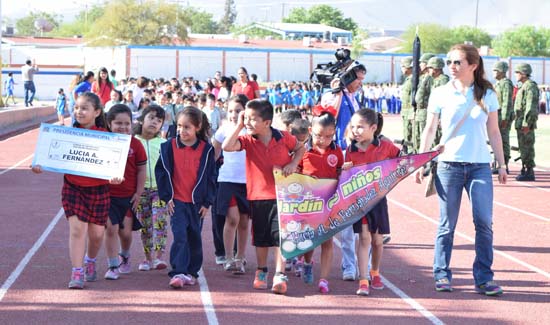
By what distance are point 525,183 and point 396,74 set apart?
66568mm

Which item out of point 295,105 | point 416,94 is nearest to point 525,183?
point 416,94

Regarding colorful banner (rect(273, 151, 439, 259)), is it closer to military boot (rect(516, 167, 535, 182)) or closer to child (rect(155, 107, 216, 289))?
child (rect(155, 107, 216, 289))

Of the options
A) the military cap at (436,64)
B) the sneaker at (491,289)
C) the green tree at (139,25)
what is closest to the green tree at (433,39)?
the green tree at (139,25)

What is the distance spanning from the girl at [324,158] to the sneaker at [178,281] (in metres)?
1.10

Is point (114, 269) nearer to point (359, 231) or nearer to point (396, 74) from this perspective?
point (359, 231)

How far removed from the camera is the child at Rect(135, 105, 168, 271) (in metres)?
8.81

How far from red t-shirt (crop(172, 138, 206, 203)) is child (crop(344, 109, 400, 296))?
130 cm

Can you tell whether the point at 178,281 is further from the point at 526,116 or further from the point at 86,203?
the point at 526,116

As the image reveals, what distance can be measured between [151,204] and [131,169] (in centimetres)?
54

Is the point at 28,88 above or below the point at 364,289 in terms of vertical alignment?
below

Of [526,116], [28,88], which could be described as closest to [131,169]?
[526,116]

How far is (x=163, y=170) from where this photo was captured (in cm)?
816

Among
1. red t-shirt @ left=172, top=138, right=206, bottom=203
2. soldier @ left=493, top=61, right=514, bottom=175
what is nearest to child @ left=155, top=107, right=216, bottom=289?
red t-shirt @ left=172, top=138, right=206, bottom=203

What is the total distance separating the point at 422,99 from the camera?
1702 cm
